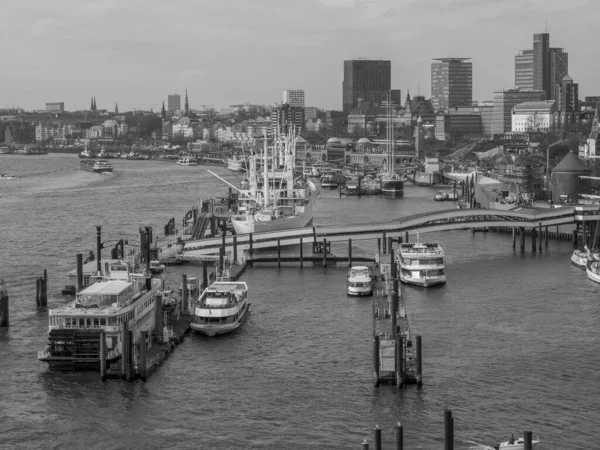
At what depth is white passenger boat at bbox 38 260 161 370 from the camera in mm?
28750

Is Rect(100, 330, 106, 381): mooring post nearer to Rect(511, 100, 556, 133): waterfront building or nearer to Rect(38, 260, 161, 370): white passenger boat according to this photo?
Rect(38, 260, 161, 370): white passenger boat

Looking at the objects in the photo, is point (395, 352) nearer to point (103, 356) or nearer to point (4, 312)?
point (103, 356)

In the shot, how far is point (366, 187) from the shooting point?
94.4m

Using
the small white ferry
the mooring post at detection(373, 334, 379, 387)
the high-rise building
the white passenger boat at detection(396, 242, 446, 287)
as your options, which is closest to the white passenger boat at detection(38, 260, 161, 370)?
the mooring post at detection(373, 334, 379, 387)

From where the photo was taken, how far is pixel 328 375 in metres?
28.3

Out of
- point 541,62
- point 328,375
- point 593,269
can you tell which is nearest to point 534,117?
point 541,62

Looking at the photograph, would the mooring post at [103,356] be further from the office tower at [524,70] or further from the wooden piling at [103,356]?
the office tower at [524,70]

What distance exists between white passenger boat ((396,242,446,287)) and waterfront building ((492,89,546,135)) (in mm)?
135773

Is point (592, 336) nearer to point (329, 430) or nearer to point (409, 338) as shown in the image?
point (409, 338)

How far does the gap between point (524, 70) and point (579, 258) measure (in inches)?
6098

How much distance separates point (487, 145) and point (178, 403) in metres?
118

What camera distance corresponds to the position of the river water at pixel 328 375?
80.2 ft

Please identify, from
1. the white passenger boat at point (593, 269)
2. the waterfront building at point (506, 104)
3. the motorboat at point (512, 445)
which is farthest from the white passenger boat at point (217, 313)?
the waterfront building at point (506, 104)

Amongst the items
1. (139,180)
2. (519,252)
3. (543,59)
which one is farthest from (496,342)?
(543,59)
